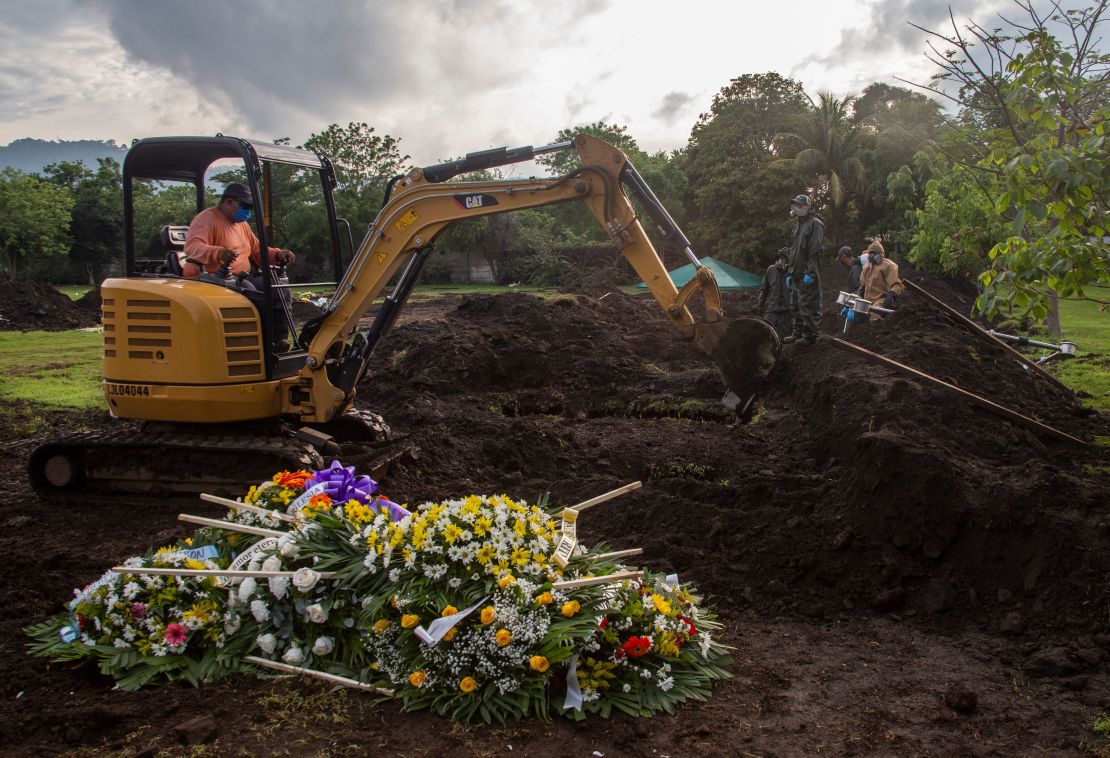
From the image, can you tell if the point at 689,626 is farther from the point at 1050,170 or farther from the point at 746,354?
the point at 746,354

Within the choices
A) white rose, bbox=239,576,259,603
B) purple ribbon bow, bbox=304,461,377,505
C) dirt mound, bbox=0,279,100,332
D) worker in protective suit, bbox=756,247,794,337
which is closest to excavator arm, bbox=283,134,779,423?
purple ribbon bow, bbox=304,461,377,505

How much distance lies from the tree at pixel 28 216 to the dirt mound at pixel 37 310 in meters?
7.81

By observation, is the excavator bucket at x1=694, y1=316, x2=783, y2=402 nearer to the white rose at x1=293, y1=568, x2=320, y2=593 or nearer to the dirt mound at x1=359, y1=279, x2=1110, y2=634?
the dirt mound at x1=359, y1=279, x2=1110, y2=634

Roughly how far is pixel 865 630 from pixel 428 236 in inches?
202

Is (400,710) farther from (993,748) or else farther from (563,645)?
(993,748)

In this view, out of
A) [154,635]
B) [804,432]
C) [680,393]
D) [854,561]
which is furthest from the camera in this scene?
[680,393]

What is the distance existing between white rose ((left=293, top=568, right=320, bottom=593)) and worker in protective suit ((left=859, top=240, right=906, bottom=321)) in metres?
12.1

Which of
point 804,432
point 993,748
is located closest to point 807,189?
point 804,432

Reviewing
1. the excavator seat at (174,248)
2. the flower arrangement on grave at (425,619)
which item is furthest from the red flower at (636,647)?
the excavator seat at (174,248)

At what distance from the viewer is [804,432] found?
30.8ft

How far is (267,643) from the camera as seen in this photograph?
14.3 feet

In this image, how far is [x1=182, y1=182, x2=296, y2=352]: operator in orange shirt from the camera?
744cm

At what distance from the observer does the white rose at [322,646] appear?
4312 mm

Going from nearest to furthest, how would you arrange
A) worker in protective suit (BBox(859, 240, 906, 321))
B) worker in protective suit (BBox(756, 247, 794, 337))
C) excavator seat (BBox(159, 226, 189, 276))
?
excavator seat (BBox(159, 226, 189, 276)), worker in protective suit (BBox(756, 247, 794, 337)), worker in protective suit (BBox(859, 240, 906, 321))
